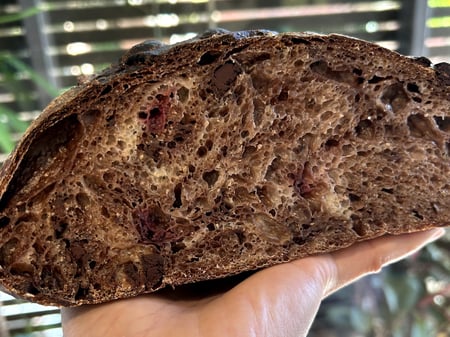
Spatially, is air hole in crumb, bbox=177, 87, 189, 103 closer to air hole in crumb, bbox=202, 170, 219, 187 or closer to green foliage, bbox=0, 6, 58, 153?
air hole in crumb, bbox=202, 170, 219, 187

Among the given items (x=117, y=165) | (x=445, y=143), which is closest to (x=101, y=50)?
(x=117, y=165)

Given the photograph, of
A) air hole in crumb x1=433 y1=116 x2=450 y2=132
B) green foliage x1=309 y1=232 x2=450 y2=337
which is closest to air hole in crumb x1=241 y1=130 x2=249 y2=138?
air hole in crumb x1=433 y1=116 x2=450 y2=132

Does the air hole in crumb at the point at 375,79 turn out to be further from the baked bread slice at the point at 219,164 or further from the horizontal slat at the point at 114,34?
the horizontal slat at the point at 114,34

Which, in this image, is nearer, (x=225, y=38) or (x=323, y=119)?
(x=225, y=38)

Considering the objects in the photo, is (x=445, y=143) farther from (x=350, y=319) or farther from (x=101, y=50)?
(x=101, y=50)

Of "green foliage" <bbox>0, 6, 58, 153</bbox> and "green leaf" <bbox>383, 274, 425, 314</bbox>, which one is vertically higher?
"green foliage" <bbox>0, 6, 58, 153</bbox>

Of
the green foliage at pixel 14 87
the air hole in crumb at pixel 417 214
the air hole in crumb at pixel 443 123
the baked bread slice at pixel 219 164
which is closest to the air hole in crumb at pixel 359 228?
the baked bread slice at pixel 219 164
